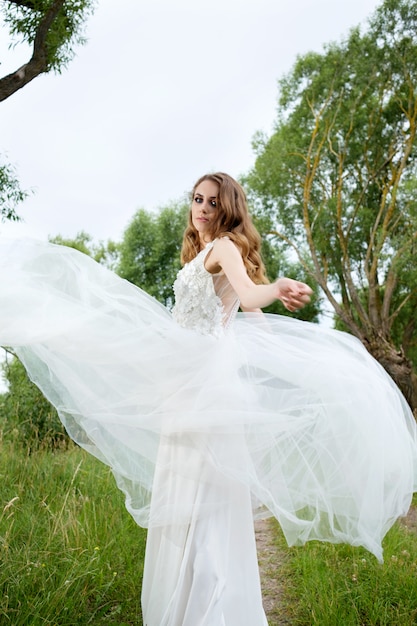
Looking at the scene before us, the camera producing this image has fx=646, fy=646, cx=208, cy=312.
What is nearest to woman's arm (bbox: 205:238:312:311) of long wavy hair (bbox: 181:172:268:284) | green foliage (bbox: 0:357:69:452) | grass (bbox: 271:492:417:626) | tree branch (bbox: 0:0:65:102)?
long wavy hair (bbox: 181:172:268:284)

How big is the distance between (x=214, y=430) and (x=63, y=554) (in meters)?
1.76

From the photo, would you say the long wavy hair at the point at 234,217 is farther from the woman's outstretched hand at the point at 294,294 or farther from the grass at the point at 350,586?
the grass at the point at 350,586

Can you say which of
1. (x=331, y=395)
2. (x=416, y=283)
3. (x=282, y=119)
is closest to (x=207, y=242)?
(x=331, y=395)

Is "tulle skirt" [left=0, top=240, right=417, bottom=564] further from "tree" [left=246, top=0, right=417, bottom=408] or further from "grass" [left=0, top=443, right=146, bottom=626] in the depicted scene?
"tree" [left=246, top=0, right=417, bottom=408]

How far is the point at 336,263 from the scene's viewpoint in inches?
714

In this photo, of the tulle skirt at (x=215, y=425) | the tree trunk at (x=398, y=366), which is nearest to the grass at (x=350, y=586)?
the tulle skirt at (x=215, y=425)

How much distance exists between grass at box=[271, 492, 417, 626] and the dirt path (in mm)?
30

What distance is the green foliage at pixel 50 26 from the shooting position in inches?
300

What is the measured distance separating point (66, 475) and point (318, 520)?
10.2 ft

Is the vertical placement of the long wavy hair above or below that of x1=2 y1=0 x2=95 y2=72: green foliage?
below

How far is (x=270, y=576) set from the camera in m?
4.43

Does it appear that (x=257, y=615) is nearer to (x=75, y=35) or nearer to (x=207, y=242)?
(x=207, y=242)

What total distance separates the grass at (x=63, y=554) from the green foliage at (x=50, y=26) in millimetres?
4885

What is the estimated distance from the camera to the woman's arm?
2.36 meters
